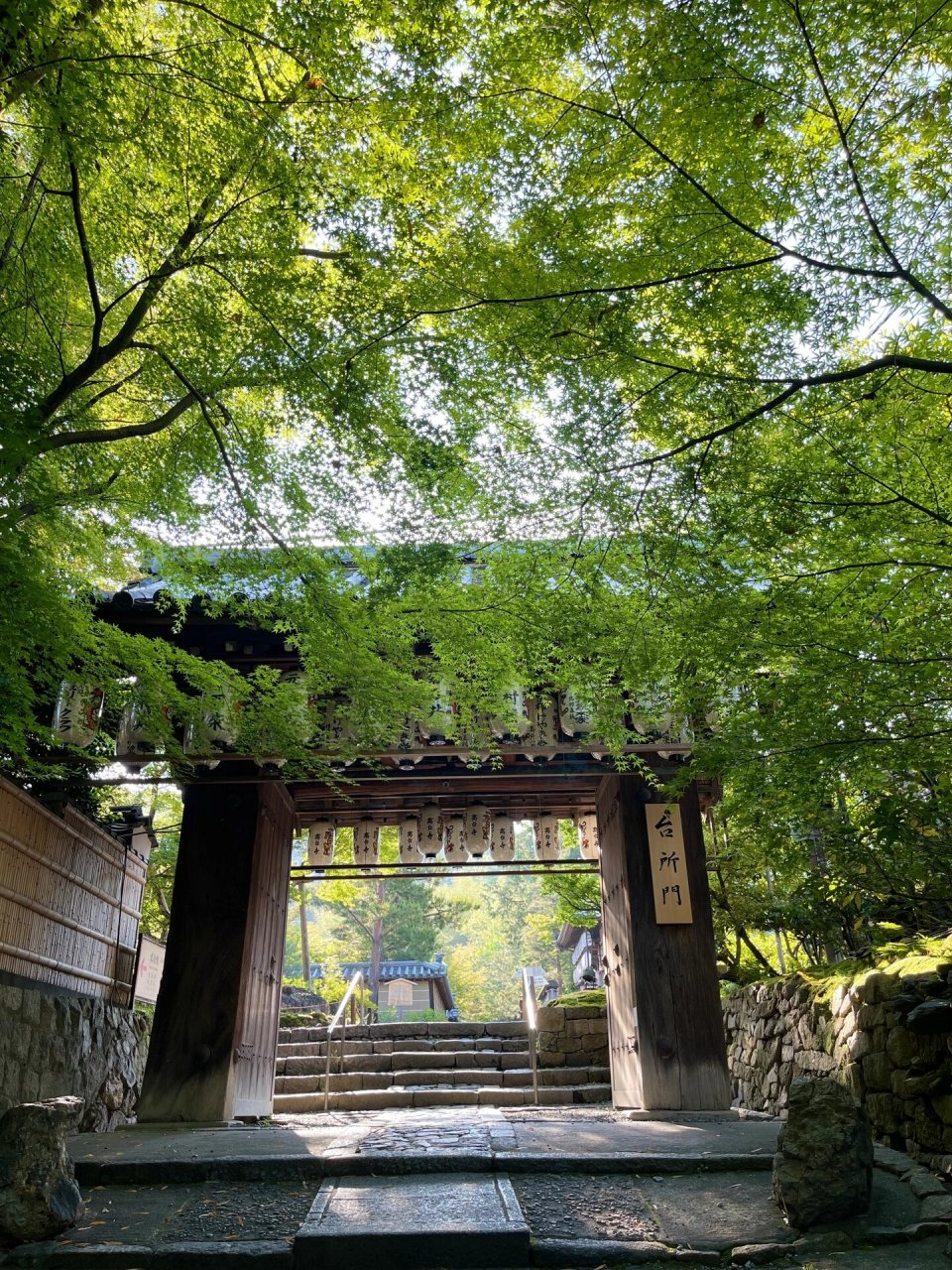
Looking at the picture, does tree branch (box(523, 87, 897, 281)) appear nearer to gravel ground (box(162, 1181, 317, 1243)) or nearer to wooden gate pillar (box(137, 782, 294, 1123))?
gravel ground (box(162, 1181, 317, 1243))

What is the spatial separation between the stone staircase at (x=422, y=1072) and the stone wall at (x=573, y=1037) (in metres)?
0.27

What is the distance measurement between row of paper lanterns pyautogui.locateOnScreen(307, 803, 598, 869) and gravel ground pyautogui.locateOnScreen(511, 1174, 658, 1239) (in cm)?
653

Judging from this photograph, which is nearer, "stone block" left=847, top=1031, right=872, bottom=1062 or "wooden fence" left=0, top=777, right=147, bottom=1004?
"stone block" left=847, top=1031, right=872, bottom=1062

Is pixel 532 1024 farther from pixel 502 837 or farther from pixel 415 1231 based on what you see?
pixel 415 1231

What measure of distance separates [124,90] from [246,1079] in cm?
941

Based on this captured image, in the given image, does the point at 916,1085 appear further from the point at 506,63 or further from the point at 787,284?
the point at 506,63

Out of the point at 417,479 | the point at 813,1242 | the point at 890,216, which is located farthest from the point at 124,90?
the point at 813,1242

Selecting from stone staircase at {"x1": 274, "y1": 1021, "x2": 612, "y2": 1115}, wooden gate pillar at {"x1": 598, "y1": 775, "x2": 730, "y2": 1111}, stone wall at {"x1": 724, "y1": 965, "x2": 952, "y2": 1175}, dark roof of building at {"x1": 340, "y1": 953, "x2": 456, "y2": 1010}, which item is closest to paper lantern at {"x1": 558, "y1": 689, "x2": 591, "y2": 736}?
wooden gate pillar at {"x1": 598, "y1": 775, "x2": 730, "y2": 1111}

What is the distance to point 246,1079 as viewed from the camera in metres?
9.58

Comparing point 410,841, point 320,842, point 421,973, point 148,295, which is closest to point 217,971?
point 320,842

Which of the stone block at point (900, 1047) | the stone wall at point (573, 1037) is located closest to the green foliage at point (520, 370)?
the stone block at point (900, 1047)

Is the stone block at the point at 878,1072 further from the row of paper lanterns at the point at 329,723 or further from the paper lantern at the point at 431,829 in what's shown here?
the paper lantern at the point at 431,829

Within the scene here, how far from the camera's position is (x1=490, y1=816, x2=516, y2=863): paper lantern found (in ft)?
40.1

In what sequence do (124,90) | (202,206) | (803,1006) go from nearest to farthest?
1. (124,90)
2. (202,206)
3. (803,1006)
